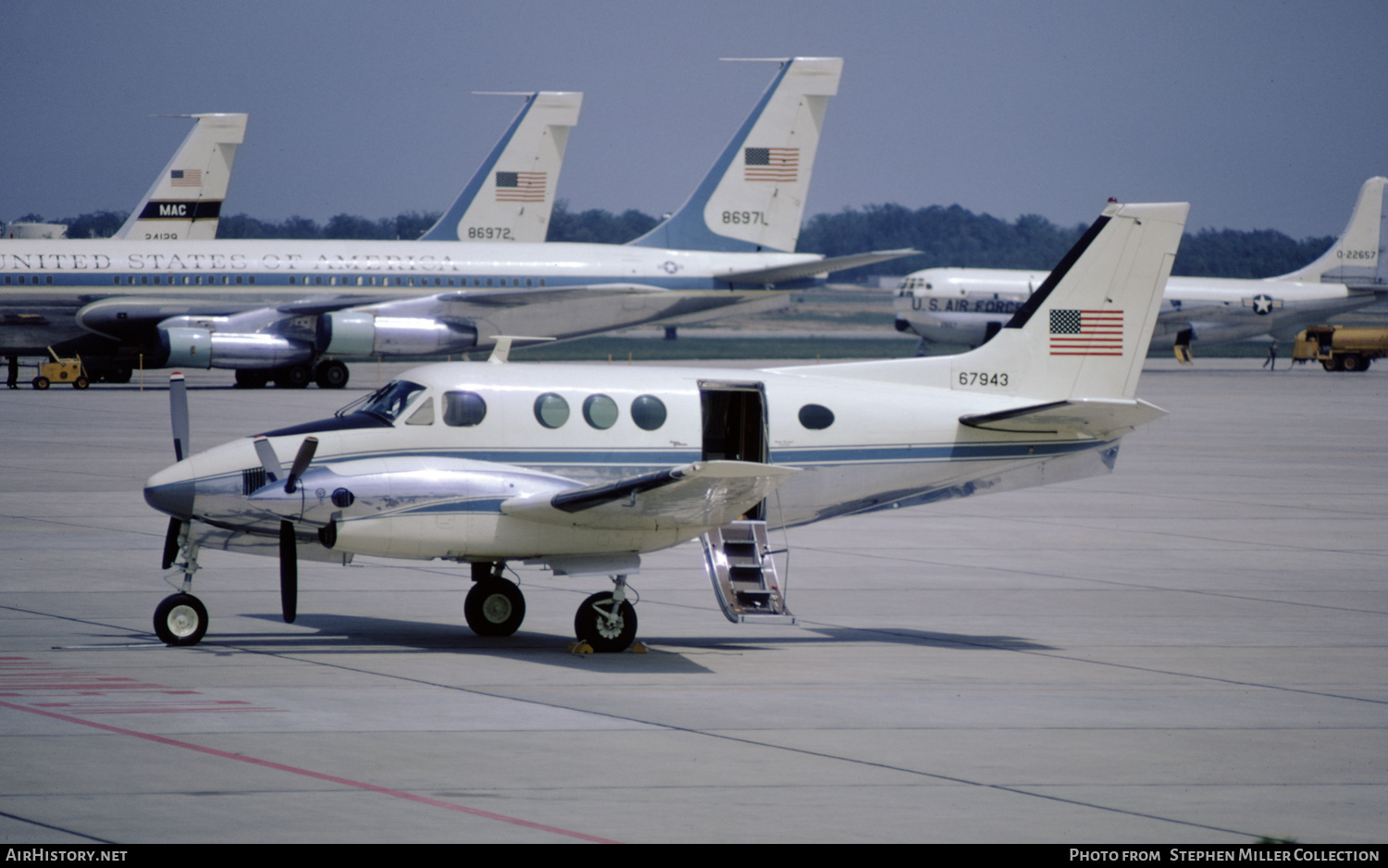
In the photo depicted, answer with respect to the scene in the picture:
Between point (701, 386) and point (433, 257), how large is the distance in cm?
3947

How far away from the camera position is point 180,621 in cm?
1384

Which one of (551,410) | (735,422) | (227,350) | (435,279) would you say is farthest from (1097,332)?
(435,279)

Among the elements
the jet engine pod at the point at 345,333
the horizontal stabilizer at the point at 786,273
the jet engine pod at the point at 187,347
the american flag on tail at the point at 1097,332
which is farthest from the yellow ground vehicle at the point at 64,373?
the american flag on tail at the point at 1097,332

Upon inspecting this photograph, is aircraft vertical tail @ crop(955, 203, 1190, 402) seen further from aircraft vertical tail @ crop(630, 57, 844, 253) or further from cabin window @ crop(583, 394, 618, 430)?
aircraft vertical tail @ crop(630, 57, 844, 253)

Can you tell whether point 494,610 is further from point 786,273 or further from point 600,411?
point 786,273

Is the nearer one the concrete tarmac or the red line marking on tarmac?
the red line marking on tarmac

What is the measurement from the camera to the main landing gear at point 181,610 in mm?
13797

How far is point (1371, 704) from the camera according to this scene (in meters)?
12.5

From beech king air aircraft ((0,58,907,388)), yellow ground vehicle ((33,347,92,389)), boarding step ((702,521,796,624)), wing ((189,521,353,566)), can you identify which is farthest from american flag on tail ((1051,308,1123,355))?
yellow ground vehicle ((33,347,92,389))

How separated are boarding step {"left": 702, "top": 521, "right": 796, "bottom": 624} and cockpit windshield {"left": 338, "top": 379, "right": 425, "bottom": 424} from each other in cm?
307

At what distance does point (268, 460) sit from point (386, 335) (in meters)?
37.4

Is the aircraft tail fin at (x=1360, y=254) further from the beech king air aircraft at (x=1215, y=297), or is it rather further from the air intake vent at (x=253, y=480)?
the air intake vent at (x=253, y=480)

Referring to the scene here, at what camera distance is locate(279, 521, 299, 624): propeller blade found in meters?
13.1
